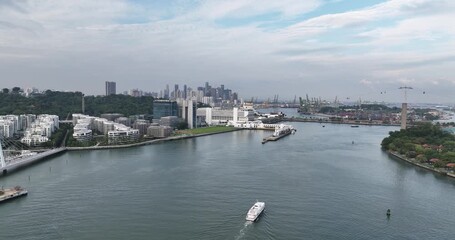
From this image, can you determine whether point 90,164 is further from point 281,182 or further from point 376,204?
point 376,204

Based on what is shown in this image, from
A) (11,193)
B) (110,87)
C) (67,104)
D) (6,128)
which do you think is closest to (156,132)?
(6,128)

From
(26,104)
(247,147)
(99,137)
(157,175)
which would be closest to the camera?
(157,175)

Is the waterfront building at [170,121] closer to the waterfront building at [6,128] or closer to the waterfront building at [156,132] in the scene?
the waterfront building at [156,132]

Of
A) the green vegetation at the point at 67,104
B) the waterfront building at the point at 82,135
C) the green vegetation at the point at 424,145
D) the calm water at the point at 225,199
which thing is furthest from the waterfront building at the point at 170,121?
the green vegetation at the point at 424,145

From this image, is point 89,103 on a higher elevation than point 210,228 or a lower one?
higher

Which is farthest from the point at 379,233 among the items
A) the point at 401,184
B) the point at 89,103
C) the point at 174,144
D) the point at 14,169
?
the point at 89,103
